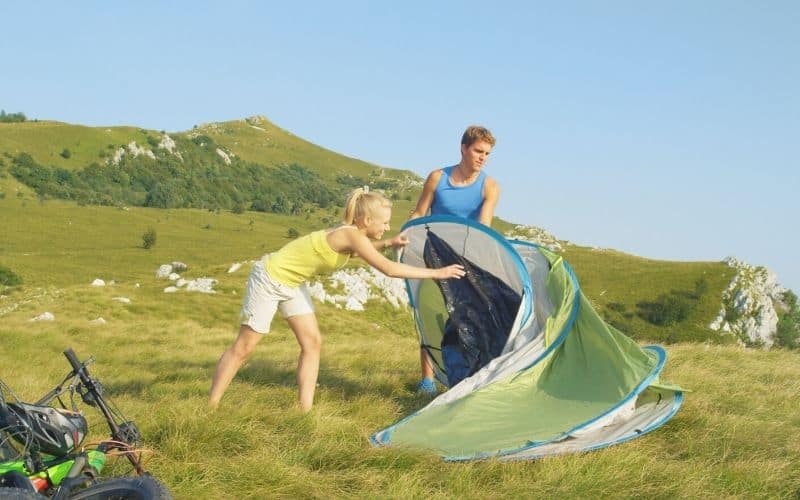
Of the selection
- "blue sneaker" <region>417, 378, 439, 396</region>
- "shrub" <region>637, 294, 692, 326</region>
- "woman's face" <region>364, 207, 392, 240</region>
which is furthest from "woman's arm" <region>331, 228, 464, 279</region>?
"shrub" <region>637, 294, 692, 326</region>

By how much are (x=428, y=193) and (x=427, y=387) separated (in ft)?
7.70

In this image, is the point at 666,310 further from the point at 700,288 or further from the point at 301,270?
the point at 301,270

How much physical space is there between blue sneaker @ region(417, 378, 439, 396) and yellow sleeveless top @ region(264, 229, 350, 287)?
2.53 m

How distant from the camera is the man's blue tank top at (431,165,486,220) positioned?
782 centimetres

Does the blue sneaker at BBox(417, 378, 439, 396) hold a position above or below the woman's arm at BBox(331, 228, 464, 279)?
below

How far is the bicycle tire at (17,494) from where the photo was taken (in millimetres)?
3418

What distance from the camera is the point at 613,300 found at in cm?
7969

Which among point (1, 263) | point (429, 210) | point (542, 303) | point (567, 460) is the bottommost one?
point (1, 263)

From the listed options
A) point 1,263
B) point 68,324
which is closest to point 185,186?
point 1,263

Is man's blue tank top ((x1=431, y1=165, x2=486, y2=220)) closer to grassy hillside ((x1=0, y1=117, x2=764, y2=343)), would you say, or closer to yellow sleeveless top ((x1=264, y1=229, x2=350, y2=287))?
yellow sleeveless top ((x1=264, y1=229, x2=350, y2=287))

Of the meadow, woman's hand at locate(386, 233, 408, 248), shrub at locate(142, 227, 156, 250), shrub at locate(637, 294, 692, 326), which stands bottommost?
shrub at locate(142, 227, 156, 250)

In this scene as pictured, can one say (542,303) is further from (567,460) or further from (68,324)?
(68,324)

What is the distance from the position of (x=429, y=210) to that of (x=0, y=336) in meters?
11.6

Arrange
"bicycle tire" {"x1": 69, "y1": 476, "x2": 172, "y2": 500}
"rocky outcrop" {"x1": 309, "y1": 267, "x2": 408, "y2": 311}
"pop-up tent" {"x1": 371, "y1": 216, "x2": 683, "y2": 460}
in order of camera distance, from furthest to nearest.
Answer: "rocky outcrop" {"x1": 309, "y1": 267, "x2": 408, "y2": 311}, "pop-up tent" {"x1": 371, "y1": 216, "x2": 683, "y2": 460}, "bicycle tire" {"x1": 69, "y1": 476, "x2": 172, "y2": 500}
